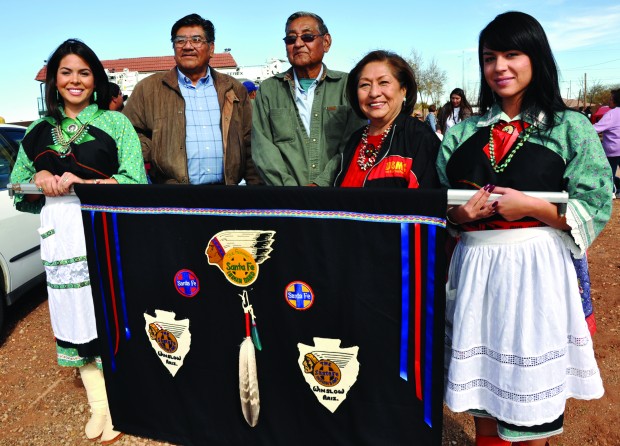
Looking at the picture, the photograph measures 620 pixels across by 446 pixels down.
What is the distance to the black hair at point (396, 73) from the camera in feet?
6.77

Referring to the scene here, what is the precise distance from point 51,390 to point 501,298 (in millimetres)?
3023

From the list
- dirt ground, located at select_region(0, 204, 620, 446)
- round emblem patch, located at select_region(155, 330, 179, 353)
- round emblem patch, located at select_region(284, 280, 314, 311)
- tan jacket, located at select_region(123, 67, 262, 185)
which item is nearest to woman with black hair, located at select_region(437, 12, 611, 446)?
round emblem patch, located at select_region(284, 280, 314, 311)

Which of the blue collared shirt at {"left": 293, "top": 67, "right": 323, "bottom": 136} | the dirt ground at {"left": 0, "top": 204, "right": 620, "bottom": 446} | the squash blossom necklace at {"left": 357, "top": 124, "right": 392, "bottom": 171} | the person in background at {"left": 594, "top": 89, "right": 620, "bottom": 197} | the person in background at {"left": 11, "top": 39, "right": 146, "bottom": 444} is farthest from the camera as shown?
the person in background at {"left": 594, "top": 89, "right": 620, "bottom": 197}

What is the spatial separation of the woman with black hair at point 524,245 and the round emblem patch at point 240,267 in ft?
2.69

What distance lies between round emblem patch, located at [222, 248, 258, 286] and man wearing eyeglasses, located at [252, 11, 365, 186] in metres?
0.73

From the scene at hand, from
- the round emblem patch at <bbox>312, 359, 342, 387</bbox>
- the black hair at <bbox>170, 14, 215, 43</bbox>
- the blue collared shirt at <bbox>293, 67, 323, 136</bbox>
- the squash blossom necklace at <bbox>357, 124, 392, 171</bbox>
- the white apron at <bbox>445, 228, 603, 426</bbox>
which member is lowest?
the round emblem patch at <bbox>312, 359, 342, 387</bbox>

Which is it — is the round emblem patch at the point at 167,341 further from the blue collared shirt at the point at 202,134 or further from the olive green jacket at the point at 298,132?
the blue collared shirt at the point at 202,134

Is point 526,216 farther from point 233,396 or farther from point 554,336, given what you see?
point 233,396

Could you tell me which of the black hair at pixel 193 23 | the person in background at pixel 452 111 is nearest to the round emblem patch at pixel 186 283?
the black hair at pixel 193 23

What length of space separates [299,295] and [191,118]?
1611mm

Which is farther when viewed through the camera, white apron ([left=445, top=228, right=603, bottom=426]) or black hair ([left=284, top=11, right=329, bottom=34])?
black hair ([left=284, top=11, right=329, bottom=34])

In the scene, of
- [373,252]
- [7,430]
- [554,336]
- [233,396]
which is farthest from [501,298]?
[7,430]

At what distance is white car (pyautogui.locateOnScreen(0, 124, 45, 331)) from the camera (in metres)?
3.73

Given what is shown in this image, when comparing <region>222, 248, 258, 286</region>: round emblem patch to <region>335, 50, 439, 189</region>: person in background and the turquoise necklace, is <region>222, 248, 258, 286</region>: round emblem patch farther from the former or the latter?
the turquoise necklace
